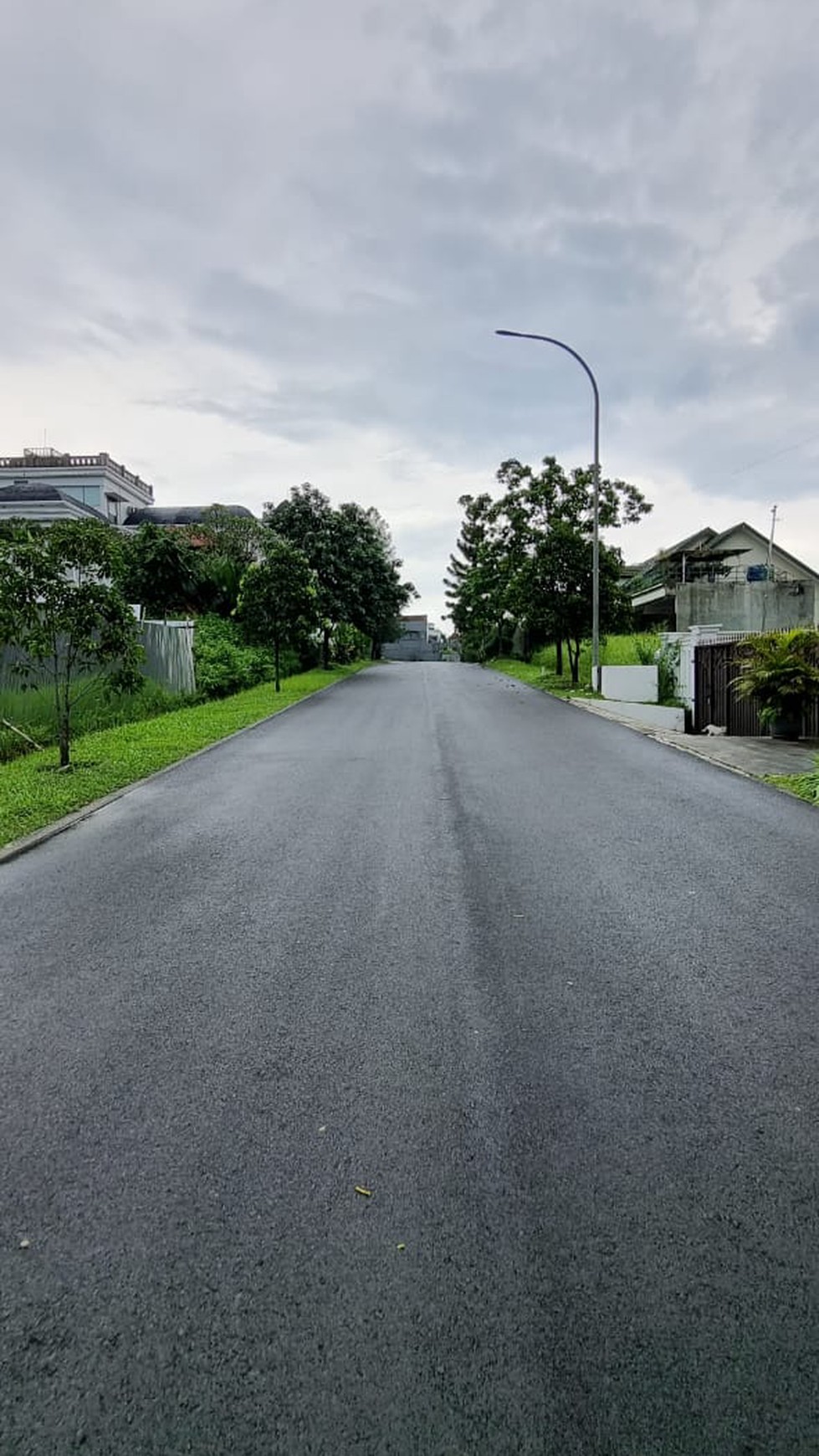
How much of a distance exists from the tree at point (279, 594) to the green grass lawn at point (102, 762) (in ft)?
20.1

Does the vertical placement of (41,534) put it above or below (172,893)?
above

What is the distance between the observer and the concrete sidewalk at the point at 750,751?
9320 mm

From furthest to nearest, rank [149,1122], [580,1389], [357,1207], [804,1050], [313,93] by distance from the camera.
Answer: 1. [313,93]
2. [804,1050]
3. [149,1122]
4. [357,1207]
5. [580,1389]

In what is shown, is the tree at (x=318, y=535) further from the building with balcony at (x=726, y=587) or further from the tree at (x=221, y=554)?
the building with balcony at (x=726, y=587)

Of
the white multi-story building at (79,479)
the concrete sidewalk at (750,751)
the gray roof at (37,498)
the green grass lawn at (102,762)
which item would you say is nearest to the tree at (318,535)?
the gray roof at (37,498)

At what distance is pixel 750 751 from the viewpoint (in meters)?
10.7

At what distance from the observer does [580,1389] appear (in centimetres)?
156

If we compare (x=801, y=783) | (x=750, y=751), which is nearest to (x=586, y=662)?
(x=750, y=751)

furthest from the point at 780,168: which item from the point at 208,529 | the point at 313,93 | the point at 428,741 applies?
the point at 208,529

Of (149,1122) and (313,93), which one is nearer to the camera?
(149,1122)

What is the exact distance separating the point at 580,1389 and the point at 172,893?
12.4 feet

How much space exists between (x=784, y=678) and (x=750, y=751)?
1.41 m

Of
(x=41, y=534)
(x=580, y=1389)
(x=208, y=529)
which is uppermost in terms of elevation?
(x=208, y=529)

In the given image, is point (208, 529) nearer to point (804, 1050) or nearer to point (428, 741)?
point (428, 741)
